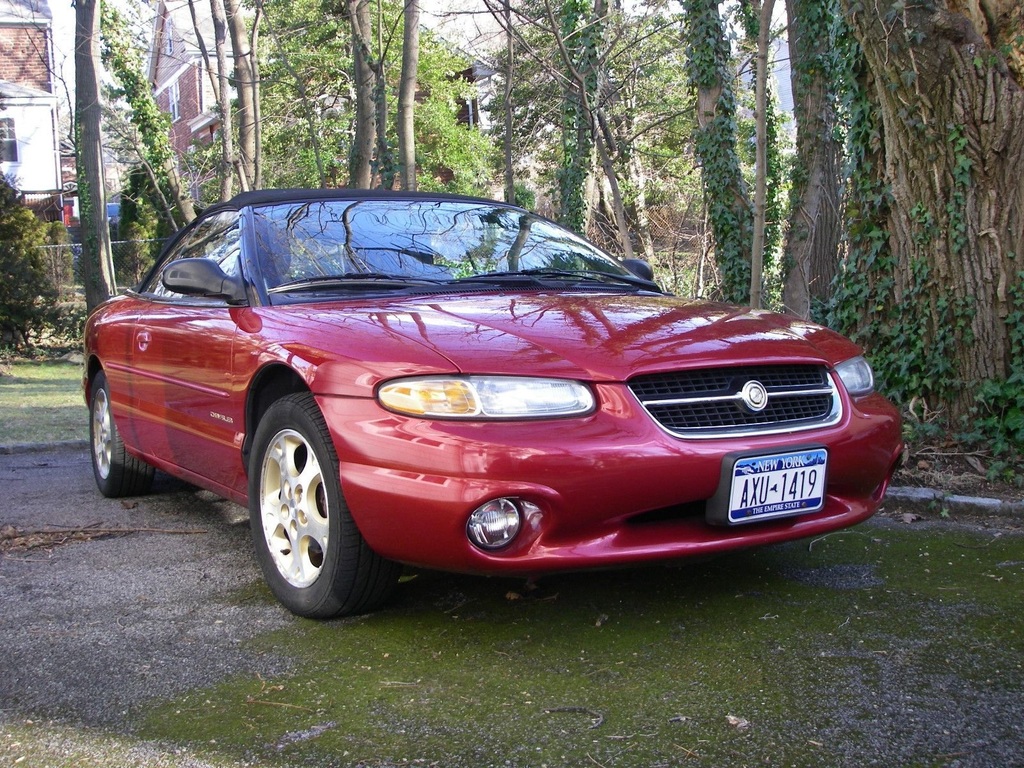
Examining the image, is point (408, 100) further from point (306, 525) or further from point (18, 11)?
point (18, 11)

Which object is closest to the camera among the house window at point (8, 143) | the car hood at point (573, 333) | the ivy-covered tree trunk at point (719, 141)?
the car hood at point (573, 333)

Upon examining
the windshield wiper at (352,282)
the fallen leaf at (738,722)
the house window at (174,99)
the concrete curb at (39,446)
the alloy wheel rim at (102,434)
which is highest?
the house window at (174,99)

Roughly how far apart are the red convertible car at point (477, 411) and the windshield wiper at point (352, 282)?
11 mm

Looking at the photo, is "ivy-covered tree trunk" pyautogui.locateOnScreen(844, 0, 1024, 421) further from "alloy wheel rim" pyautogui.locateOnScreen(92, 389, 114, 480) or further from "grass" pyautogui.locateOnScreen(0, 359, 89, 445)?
"grass" pyautogui.locateOnScreen(0, 359, 89, 445)

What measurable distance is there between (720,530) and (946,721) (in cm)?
84

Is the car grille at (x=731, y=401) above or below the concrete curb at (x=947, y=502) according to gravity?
Result: above

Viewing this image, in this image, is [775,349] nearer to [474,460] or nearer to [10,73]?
[474,460]

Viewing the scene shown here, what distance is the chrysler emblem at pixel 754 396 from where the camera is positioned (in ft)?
10.8

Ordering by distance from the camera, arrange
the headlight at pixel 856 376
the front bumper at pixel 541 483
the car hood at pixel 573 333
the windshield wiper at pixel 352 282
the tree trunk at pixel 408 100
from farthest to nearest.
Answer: the tree trunk at pixel 408 100, the windshield wiper at pixel 352 282, the headlight at pixel 856 376, the car hood at pixel 573 333, the front bumper at pixel 541 483

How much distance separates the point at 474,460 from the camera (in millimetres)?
2957

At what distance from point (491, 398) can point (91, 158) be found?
1485cm

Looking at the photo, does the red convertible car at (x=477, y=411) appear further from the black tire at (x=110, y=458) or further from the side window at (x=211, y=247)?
the black tire at (x=110, y=458)

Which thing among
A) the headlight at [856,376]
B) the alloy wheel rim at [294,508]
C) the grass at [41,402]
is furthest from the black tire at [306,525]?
the grass at [41,402]

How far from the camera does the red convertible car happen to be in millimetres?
3027
